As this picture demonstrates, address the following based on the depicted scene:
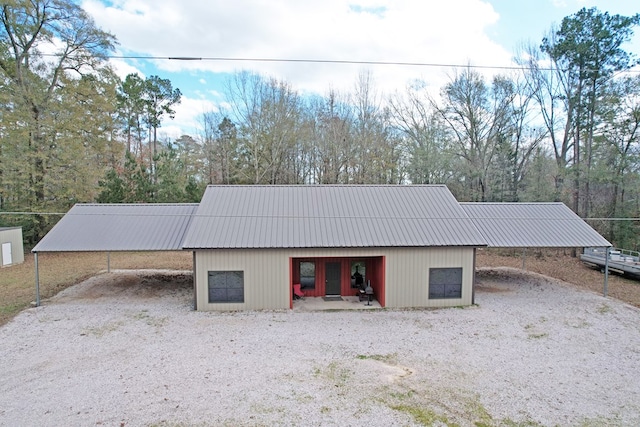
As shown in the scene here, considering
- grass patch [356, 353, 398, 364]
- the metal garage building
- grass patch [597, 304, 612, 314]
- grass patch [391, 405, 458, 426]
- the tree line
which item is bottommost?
grass patch [356, 353, 398, 364]

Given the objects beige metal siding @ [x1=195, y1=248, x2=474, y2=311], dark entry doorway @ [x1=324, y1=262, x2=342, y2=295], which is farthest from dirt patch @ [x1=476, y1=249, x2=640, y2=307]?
dark entry doorway @ [x1=324, y1=262, x2=342, y2=295]

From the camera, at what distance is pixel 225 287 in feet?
37.3

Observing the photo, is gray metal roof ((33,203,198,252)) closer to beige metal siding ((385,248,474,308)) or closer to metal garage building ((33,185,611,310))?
metal garage building ((33,185,611,310))

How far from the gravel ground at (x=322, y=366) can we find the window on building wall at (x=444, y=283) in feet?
2.41

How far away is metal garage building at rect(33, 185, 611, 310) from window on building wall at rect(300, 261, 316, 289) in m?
0.04

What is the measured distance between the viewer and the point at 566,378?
7.09 meters

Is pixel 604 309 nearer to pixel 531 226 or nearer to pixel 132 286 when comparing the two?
pixel 531 226

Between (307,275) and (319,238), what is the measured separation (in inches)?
82.8

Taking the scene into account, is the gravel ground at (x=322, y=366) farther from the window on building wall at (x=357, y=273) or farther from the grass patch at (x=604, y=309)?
the window on building wall at (x=357, y=273)

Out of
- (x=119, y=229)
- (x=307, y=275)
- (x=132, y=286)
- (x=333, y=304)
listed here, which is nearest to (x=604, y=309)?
(x=333, y=304)

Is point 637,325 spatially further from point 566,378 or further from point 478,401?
point 478,401

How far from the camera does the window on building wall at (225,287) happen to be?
11367mm

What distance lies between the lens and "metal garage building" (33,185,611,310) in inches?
449

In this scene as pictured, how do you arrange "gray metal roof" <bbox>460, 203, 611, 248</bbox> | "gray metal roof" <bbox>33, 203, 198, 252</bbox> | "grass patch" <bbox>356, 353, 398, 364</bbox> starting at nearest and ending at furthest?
"grass patch" <bbox>356, 353, 398, 364</bbox>
"gray metal roof" <bbox>33, 203, 198, 252</bbox>
"gray metal roof" <bbox>460, 203, 611, 248</bbox>
